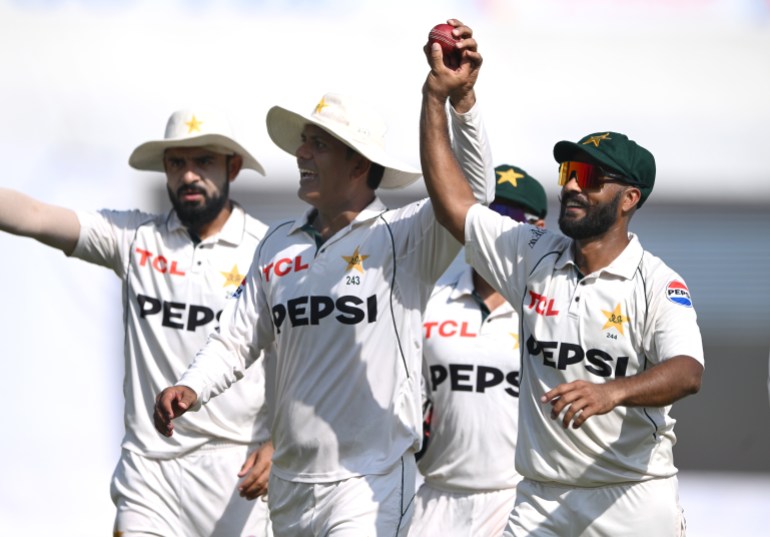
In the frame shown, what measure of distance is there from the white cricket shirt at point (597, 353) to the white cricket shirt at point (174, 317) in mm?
1835

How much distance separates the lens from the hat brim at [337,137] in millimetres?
5859

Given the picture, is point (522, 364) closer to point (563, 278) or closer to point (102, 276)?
point (563, 278)

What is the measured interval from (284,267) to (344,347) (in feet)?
1.47

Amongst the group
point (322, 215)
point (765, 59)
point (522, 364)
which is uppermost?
point (765, 59)

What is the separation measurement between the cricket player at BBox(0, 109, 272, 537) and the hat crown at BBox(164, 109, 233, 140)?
12 cm

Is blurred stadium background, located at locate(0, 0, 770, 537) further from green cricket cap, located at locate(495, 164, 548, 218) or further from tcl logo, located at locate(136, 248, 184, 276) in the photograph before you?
tcl logo, located at locate(136, 248, 184, 276)

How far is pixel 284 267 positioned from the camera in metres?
A: 5.88

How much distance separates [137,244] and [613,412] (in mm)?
2761

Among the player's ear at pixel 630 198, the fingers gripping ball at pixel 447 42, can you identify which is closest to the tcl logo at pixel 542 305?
the player's ear at pixel 630 198

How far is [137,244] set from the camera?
695 cm

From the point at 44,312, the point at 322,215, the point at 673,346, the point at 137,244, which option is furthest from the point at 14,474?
the point at 673,346

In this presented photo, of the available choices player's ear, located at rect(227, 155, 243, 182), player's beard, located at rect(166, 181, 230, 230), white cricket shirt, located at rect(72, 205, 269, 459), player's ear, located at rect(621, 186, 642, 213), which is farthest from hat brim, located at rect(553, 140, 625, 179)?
player's ear, located at rect(227, 155, 243, 182)

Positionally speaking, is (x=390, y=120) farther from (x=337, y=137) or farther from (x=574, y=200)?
(x=574, y=200)

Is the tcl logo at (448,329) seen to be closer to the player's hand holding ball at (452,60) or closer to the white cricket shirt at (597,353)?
the white cricket shirt at (597,353)
